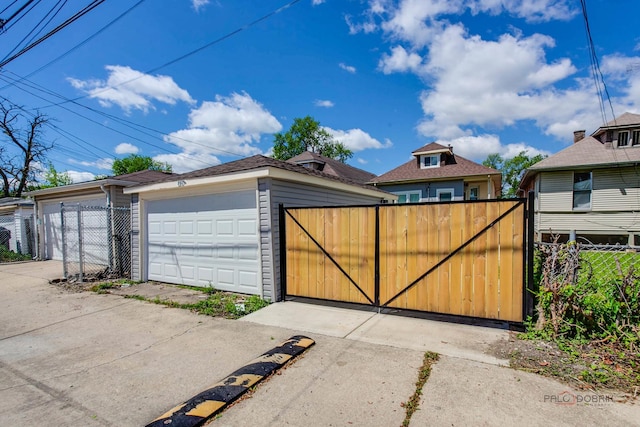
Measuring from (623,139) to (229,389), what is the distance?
16.6m

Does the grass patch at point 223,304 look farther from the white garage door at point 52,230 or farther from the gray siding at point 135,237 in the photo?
the white garage door at point 52,230

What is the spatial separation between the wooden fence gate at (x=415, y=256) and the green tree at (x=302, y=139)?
32948mm

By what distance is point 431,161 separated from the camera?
18.2 metres

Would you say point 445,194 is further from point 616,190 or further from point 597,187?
point 616,190

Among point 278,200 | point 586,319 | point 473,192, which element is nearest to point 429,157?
point 473,192

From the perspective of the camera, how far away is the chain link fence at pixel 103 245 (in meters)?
8.28

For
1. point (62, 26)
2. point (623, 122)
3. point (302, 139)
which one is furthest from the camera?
point (302, 139)

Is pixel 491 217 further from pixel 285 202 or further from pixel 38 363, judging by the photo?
pixel 38 363

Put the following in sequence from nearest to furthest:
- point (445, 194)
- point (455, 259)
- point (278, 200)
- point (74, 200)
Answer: point (455, 259) < point (278, 200) < point (74, 200) < point (445, 194)

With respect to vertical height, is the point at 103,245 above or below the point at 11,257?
above

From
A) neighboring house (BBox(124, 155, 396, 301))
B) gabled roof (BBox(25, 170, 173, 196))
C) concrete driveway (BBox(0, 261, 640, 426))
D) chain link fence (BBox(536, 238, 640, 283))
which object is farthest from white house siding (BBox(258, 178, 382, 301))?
chain link fence (BBox(536, 238, 640, 283))

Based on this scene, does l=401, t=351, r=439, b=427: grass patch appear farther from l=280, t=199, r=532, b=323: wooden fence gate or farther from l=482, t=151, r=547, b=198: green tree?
l=482, t=151, r=547, b=198: green tree

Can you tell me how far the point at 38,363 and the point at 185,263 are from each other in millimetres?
3650

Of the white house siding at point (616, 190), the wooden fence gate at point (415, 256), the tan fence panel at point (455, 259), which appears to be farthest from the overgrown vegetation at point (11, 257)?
the white house siding at point (616, 190)
